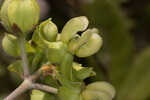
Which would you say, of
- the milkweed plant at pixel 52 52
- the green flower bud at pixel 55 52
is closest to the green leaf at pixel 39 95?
the milkweed plant at pixel 52 52

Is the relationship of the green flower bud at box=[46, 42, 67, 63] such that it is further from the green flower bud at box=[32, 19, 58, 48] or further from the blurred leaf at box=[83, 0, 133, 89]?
the blurred leaf at box=[83, 0, 133, 89]

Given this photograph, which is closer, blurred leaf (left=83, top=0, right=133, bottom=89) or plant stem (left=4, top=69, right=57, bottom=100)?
plant stem (left=4, top=69, right=57, bottom=100)

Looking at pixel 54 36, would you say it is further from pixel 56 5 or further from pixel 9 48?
pixel 56 5

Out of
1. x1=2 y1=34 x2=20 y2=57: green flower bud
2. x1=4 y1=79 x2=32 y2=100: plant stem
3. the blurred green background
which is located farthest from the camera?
the blurred green background

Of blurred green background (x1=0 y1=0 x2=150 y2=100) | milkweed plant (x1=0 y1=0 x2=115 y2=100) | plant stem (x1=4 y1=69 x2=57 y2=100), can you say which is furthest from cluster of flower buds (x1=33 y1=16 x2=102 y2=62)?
blurred green background (x1=0 y1=0 x2=150 y2=100)

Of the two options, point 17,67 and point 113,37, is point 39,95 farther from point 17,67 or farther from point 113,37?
point 113,37

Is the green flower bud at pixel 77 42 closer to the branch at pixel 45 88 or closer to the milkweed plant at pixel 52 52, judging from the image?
the milkweed plant at pixel 52 52

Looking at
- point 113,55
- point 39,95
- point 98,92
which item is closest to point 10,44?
point 39,95

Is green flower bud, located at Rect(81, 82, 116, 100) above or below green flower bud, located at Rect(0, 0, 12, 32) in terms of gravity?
below
